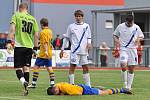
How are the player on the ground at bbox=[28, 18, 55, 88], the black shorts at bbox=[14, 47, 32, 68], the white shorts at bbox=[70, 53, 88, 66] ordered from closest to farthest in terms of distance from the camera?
the black shorts at bbox=[14, 47, 32, 68] → the white shorts at bbox=[70, 53, 88, 66] → the player on the ground at bbox=[28, 18, 55, 88]

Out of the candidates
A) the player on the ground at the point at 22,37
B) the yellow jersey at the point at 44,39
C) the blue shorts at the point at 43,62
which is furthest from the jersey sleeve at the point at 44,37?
the player on the ground at the point at 22,37

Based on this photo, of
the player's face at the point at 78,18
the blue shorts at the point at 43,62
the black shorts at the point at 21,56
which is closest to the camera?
the black shorts at the point at 21,56

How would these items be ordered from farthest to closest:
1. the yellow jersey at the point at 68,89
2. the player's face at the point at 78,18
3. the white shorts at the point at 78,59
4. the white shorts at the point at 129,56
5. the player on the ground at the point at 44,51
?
the player on the ground at the point at 44,51
the white shorts at the point at 78,59
the player's face at the point at 78,18
the white shorts at the point at 129,56
the yellow jersey at the point at 68,89

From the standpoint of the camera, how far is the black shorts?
1467 centimetres

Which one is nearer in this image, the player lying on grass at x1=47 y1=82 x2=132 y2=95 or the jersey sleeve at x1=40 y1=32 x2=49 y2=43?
the player lying on grass at x1=47 y1=82 x2=132 y2=95

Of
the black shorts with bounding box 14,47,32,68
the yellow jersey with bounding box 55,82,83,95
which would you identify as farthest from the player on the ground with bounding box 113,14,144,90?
the black shorts with bounding box 14,47,32,68

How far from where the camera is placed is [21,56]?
14.8m

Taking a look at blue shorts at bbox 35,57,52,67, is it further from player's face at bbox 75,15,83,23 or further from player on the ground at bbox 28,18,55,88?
player's face at bbox 75,15,83,23

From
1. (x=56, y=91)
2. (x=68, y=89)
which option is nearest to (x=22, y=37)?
(x=56, y=91)

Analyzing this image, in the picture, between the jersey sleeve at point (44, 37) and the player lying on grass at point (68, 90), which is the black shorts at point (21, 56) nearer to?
the player lying on grass at point (68, 90)

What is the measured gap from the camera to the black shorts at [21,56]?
48.1 ft

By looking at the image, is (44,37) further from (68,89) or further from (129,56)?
(68,89)

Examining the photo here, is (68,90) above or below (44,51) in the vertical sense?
below

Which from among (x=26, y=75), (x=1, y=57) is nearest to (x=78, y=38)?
(x=26, y=75)
